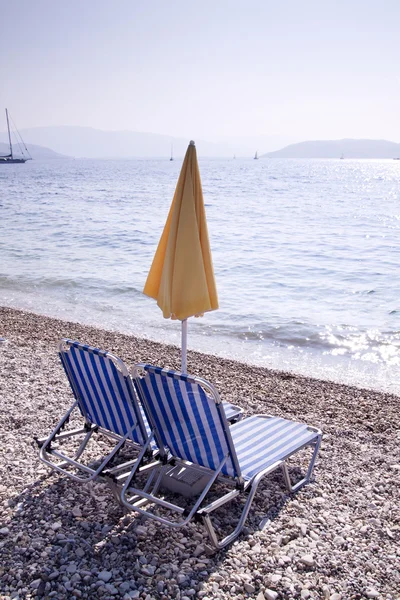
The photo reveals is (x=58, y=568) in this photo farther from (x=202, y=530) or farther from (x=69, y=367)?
(x=69, y=367)

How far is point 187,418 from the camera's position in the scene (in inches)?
138

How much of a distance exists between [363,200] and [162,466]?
161 ft

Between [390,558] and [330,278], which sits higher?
[390,558]

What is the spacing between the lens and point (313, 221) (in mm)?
33594

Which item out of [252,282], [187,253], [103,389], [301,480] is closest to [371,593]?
[301,480]

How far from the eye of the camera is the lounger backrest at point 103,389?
3.74 meters

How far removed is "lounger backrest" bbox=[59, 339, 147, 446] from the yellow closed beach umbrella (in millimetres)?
835

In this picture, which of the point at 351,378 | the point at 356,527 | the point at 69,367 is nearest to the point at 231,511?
the point at 356,527

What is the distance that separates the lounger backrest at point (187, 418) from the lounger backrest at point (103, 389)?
15 centimetres

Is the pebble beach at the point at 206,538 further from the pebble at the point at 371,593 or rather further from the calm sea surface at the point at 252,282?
the calm sea surface at the point at 252,282

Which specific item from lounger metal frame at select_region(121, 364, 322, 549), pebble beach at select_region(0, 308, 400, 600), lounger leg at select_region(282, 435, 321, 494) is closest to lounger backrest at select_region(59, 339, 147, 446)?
lounger metal frame at select_region(121, 364, 322, 549)

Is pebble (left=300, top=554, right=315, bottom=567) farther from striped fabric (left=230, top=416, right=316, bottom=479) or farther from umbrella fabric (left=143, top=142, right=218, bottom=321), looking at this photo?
umbrella fabric (left=143, top=142, right=218, bottom=321)

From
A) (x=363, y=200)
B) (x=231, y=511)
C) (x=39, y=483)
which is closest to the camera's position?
(x=231, y=511)

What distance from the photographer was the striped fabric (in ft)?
12.6
